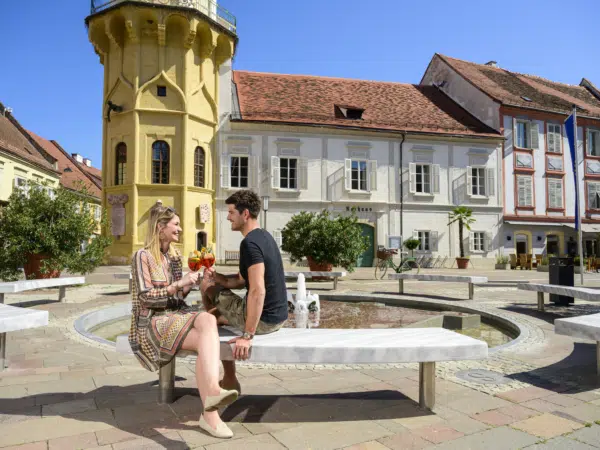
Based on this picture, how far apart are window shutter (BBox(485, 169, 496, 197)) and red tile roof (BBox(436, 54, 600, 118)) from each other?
4.07 meters

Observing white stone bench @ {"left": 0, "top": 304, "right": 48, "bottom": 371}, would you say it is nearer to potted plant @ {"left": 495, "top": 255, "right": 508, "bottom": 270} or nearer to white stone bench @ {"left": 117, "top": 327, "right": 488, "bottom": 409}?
white stone bench @ {"left": 117, "top": 327, "right": 488, "bottom": 409}

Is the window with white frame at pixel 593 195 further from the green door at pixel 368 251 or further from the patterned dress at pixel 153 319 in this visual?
the patterned dress at pixel 153 319

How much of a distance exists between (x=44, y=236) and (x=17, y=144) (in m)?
23.4

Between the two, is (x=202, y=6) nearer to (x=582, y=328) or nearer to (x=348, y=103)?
(x=348, y=103)

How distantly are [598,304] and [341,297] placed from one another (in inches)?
201

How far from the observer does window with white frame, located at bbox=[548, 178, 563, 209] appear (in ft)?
93.7

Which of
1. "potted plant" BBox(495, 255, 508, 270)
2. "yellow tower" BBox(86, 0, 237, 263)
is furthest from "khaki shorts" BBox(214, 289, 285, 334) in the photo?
"potted plant" BBox(495, 255, 508, 270)

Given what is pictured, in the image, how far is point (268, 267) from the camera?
10.5 ft

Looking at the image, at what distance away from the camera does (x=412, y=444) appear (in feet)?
8.86

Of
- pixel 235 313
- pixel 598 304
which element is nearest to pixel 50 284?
pixel 235 313

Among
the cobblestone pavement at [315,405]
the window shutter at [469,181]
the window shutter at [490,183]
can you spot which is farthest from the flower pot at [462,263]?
the cobblestone pavement at [315,405]

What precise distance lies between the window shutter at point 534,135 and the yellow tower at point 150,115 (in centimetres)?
1899

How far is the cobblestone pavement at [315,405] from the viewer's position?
9.04 feet

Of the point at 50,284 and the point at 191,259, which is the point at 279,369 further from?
the point at 50,284
